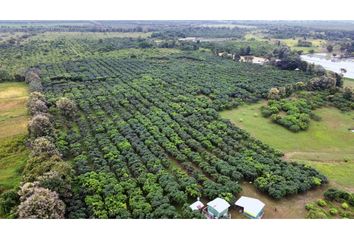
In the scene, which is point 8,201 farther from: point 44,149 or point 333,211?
point 333,211

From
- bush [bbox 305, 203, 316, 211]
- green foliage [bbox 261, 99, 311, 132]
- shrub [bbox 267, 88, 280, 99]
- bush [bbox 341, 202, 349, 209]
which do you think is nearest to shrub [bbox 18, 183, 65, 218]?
bush [bbox 305, 203, 316, 211]

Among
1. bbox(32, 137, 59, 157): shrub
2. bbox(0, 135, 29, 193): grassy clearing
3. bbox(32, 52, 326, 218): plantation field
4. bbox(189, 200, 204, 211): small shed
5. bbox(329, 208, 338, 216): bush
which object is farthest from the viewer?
bbox(32, 137, 59, 157): shrub

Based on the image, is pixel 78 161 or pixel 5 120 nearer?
pixel 78 161

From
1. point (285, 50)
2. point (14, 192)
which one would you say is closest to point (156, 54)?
point (285, 50)

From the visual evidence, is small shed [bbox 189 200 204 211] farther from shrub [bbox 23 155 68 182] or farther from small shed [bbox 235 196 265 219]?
shrub [bbox 23 155 68 182]

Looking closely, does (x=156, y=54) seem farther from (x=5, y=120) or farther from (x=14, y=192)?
(x=14, y=192)
